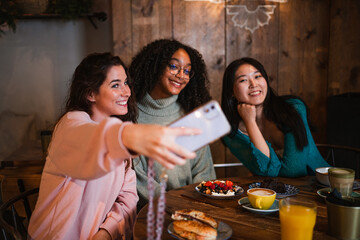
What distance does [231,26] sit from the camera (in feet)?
9.71

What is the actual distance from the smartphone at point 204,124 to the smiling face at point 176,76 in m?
1.37

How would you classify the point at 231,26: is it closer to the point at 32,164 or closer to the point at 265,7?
the point at 265,7

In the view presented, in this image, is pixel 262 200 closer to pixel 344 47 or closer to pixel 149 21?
pixel 149 21

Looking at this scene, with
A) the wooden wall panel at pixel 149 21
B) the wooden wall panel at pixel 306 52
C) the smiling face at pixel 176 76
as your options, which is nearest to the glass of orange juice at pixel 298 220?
the smiling face at pixel 176 76

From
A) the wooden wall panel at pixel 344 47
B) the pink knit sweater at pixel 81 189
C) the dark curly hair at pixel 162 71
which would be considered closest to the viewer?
the pink knit sweater at pixel 81 189

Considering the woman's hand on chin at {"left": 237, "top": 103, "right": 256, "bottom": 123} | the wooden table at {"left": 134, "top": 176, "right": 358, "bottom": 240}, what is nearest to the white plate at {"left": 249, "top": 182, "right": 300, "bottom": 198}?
the wooden table at {"left": 134, "top": 176, "right": 358, "bottom": 240}

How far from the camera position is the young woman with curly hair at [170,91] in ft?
6.69

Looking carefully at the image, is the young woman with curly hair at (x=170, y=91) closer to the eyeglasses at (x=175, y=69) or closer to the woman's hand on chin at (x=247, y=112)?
the eyeglasses at (x=175, y=69)

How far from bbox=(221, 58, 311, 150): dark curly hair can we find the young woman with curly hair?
26 centimetres

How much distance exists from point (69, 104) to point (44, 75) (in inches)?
76.9

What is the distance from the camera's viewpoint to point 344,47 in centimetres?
302

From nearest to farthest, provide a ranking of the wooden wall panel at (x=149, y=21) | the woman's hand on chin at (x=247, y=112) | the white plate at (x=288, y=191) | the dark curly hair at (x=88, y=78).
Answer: the white plate at (x=288, y=191), the dark curly hair at (x=88, y=78), the woman's hand on chin at (x=247, y=112), the wooden wall panel at (x=149, y=21)

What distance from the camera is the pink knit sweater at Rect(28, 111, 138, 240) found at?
0.86 m

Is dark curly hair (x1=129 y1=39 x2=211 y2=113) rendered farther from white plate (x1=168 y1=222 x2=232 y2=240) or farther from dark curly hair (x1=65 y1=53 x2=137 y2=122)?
white plate (x1=168 y1=222 x2=232 y2=240)
